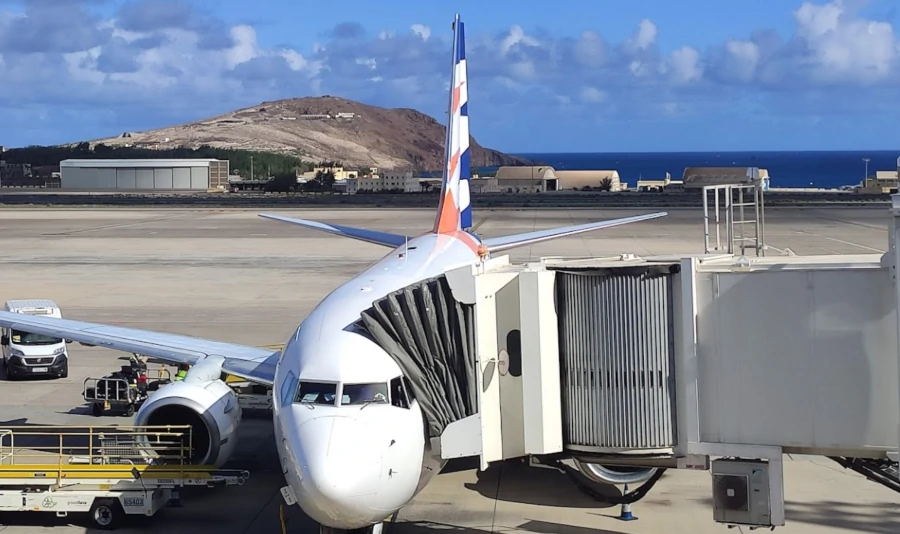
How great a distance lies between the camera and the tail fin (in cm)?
3074

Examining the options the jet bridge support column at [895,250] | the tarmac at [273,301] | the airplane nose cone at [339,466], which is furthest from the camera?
the tarmac at [273,301]

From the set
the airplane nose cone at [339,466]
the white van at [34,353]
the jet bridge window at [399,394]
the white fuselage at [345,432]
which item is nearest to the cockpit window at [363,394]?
the white fuselage at [345,432]

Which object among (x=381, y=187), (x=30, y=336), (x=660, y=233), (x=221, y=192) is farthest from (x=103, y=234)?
(x=381, y=187)

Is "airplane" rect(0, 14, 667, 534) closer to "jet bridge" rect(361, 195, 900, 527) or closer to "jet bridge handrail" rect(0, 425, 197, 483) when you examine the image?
"jet bridge handrail" rect(0, 425, 197, 483)

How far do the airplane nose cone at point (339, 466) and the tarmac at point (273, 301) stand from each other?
4.11 meters

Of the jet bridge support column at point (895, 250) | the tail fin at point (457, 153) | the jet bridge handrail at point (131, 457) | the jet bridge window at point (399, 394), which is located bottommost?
the jet bridge handrail at point (131, 457)

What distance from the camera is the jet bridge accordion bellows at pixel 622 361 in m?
14.7

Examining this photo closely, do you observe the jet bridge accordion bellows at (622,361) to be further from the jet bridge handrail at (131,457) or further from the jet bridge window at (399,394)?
the jet bridge handrail at (131,457)

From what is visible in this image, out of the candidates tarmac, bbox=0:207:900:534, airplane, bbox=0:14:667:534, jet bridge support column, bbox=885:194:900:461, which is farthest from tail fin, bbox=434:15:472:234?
jet bridge support column, bbox=885:194:900:461

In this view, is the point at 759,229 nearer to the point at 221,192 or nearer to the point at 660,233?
the point at 660,233

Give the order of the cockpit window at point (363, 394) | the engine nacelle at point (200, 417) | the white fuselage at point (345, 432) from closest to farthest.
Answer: the white fuselage at point (345, 432)
the cockpit window at point (363, 394)
the engine nacelle at point (200, 417)

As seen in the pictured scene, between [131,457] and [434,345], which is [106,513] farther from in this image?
[434,345]

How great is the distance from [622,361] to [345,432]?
149 inches

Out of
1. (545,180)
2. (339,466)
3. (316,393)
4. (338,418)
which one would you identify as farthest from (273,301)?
(545,180)
